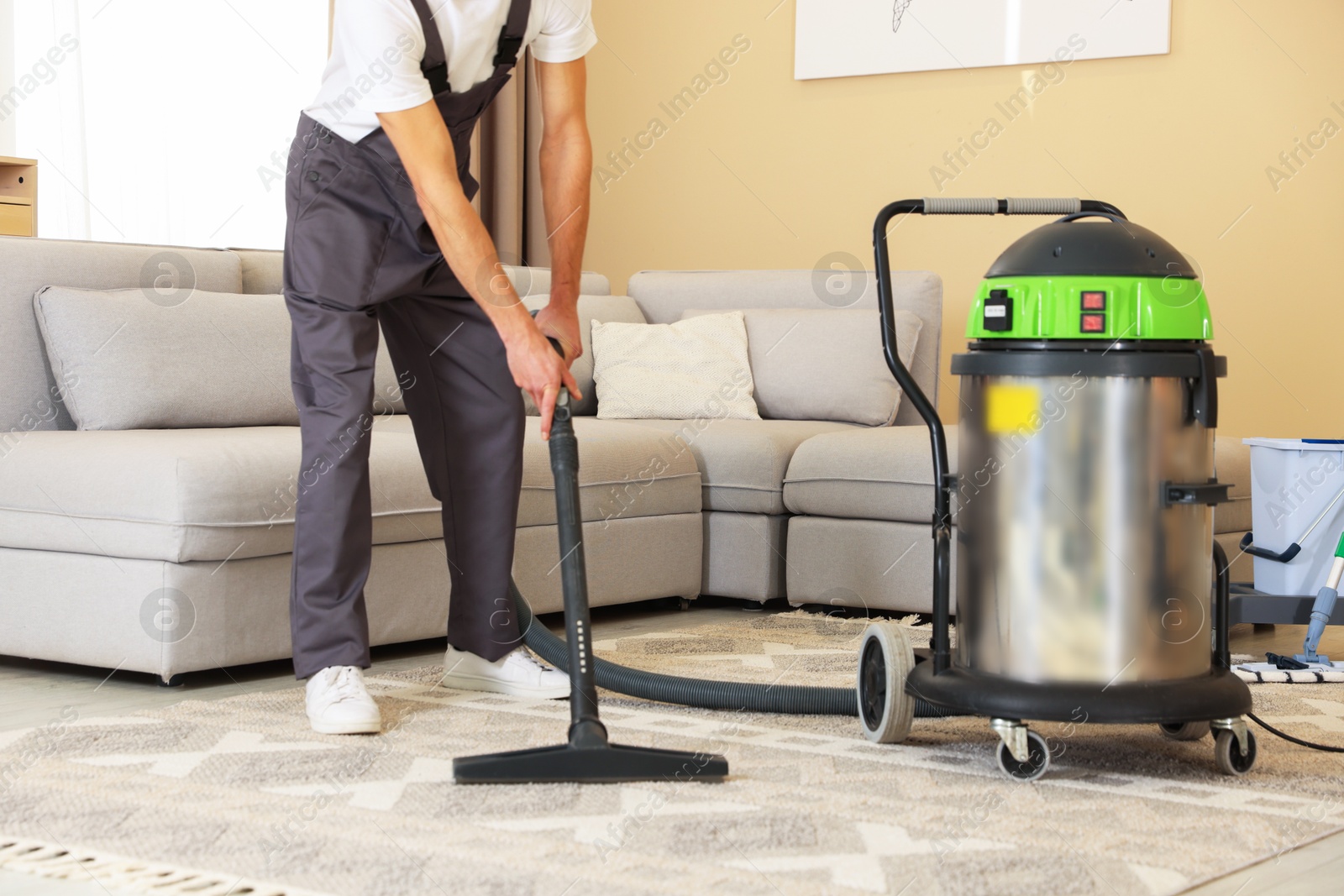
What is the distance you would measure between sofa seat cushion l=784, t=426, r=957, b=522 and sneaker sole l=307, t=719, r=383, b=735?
4.76ft

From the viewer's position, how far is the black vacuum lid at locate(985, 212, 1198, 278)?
5.57 ft

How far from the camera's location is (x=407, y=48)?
1.86 metres

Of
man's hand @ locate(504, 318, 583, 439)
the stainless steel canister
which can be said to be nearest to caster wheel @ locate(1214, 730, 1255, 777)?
the stainless steel canister

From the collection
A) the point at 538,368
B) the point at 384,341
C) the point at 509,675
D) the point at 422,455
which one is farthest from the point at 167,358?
the point at 538,368

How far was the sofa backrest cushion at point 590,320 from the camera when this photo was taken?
3.70m

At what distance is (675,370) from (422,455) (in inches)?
60.1

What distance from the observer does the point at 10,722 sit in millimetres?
2021

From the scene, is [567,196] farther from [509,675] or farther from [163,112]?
[163,112]

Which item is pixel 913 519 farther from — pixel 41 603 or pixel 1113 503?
pixel 41 603

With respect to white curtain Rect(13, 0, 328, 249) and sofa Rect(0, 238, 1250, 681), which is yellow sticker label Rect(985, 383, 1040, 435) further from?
white curtain Rect(13, 0, 328, 249)

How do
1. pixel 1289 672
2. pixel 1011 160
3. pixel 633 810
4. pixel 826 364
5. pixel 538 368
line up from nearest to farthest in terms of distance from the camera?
pixel 633 810
pixel 538 368
pixel 1289 672
pixel 826 364
pixel 1011 160

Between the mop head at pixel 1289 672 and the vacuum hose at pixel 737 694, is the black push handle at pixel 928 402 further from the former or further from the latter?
the mop head at pixel 1289 672

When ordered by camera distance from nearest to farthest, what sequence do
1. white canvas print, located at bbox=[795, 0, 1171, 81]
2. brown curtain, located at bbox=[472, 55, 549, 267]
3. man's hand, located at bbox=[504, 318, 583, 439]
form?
man's hand, located at bbox=[504, 318, 583, 439]
white canvas print, located at bbox=[795, 0, 1171, 81]
brown curtain, located at bbox=[472, 55, 549, 267]

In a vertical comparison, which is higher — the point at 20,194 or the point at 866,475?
the point at 20,194
